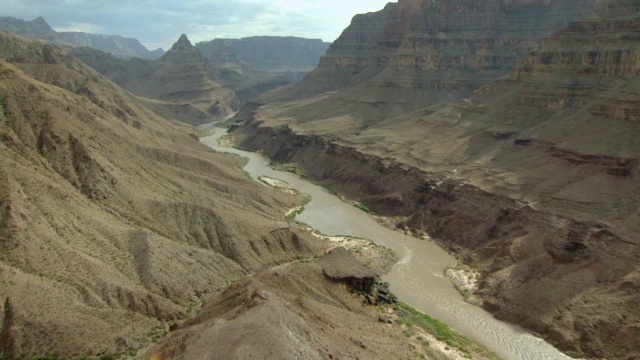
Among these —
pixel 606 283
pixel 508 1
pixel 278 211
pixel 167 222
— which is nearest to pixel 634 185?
pixel 606 283

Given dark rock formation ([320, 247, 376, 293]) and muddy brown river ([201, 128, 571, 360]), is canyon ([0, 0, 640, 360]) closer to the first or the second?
dark rock formation ([320, 247, 376, 293])

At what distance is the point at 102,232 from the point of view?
48.2 metres

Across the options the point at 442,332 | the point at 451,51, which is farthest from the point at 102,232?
the point at 451,51

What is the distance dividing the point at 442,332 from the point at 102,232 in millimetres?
28973

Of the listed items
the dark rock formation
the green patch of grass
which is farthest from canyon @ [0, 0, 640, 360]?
the dark rock formation

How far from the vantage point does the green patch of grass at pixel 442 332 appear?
42125mm

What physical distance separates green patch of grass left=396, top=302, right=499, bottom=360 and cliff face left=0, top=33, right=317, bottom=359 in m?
15.0

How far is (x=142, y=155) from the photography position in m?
69.2

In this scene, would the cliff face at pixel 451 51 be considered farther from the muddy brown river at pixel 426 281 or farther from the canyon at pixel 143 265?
the canyon at pixel 143 265

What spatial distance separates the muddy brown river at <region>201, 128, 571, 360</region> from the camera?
44.1 meters

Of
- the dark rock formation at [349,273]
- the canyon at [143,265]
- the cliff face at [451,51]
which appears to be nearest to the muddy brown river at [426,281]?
the canyon at [143,265]

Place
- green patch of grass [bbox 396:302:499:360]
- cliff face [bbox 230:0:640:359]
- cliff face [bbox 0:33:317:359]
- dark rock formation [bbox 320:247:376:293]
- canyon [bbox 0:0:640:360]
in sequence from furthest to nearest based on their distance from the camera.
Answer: dark rock formation [bbox 320:247:376:293] → cliff face [bbox 230:0:640:359] → green patch of grass [bbox 396:302:499:360] → cliff face [bbox 0:33:317:359] → canyon [bbox 0:0:640:360]

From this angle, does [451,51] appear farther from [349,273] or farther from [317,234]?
[349,273]

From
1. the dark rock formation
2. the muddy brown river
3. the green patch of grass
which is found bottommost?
the muddy brown river
